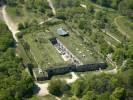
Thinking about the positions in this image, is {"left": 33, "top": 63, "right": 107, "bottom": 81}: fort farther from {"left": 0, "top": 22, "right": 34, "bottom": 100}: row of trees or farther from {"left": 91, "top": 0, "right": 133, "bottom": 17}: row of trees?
{"left": 91, "top": 0, "right": 133, "bottom": 17}: row of trees

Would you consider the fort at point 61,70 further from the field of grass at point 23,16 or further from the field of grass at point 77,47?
the field of grass at point 23,16

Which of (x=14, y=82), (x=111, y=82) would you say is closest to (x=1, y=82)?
(x=14, y=82)

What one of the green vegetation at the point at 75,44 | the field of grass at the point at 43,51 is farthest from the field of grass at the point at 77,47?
the field of grass at the point at 43,51

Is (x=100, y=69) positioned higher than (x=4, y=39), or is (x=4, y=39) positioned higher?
(x=4, y=39)

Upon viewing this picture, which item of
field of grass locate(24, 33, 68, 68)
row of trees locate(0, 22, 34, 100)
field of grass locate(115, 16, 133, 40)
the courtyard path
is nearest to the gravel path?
row of trees locate(0, 22, 34, 100)

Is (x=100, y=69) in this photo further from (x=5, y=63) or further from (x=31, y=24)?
(x=31, y=24)

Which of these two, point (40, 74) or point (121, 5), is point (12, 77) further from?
point (121, 5)
